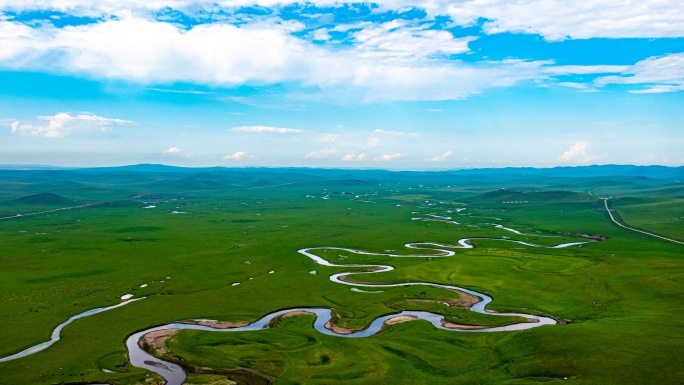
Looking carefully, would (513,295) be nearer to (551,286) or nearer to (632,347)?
(551,286)

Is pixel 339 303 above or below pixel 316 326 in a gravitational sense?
above

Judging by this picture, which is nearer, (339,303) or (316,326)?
(316,326)

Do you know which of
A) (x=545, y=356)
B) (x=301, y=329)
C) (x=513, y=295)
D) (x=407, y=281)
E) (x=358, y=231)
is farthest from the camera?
(x=358, y=231)

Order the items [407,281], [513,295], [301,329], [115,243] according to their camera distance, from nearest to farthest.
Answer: [301,329] → [513,295] → [407,281] → [115,243]

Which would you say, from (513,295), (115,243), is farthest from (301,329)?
(115,243)

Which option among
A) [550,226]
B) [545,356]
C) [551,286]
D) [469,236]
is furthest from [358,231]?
[545,356]

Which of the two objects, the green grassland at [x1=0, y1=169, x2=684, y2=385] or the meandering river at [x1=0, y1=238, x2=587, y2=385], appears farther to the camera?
the meandering river at [x1=0, y1=238, x2=587, y2=385]

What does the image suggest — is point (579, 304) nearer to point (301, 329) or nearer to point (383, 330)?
point (383, 330)

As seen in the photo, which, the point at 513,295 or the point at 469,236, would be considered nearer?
the point at 513,295

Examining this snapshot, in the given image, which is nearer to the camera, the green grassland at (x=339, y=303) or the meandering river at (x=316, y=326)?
the green grassland at (x=339, y=303)
